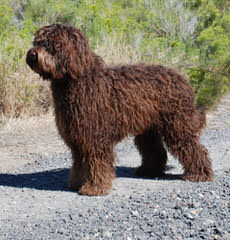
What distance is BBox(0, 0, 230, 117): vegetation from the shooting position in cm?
1029

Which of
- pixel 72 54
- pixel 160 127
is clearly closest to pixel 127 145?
pixel 160 127

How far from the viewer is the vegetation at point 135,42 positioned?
10289 millimetres

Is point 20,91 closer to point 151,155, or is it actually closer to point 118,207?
point 151,155

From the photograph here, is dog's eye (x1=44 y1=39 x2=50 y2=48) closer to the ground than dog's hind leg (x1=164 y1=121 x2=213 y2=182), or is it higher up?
higher up

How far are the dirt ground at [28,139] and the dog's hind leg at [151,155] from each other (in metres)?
2.00

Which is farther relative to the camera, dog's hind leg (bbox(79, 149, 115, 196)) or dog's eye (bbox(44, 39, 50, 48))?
dog's hind leg (bbox(79, 149, 115, 196))

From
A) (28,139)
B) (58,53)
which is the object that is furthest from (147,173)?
(28,139)

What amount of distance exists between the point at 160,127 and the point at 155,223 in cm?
165

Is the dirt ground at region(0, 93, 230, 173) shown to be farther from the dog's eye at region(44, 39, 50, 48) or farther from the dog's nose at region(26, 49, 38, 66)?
the dog's eye at region(44, 39, 50, 48)

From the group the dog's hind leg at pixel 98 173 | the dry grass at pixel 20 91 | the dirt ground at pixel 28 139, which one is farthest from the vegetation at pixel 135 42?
the dog's hind leg at pixel 98 173

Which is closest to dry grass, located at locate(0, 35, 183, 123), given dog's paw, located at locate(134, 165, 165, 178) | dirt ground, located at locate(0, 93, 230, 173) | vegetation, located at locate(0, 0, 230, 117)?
vegetation, located at locate(0, 0, 230, 117)

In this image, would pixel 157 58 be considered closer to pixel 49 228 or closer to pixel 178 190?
pixel 178 190

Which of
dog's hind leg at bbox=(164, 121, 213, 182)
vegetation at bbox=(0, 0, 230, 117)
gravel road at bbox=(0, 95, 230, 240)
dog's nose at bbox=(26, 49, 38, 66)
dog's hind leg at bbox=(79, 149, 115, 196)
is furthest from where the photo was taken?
vegetation at bbox=(0, 0, 230, 117)

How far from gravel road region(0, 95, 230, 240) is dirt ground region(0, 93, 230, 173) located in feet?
1.23
